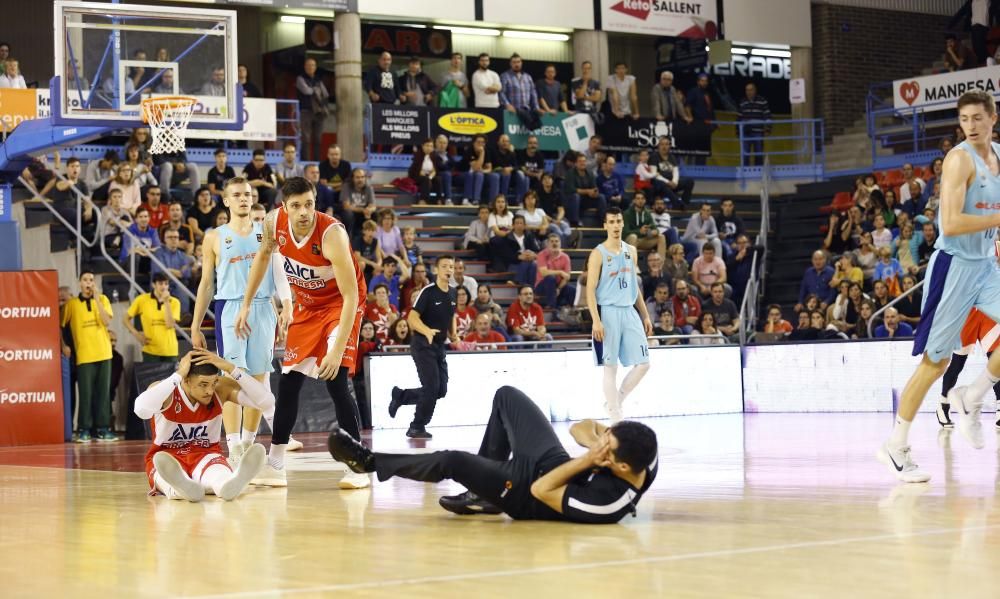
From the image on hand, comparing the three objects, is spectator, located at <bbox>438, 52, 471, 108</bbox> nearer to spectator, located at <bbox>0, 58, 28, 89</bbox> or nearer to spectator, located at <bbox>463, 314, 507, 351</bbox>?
spectator, located at <bbox>463, 314, 507, 351</bbox>

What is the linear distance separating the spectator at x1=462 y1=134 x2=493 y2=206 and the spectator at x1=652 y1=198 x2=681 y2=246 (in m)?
2.84

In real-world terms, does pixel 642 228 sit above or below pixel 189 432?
above

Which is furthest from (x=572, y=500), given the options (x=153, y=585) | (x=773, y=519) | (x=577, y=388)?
(x=577, y=388)

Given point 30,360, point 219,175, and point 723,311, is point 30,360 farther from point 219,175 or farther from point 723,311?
point 723,311

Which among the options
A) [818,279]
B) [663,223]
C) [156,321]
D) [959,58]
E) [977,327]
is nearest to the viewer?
[977,327]

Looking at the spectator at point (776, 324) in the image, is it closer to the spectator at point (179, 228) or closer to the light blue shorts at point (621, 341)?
the light blue shorts at point (621, 341)

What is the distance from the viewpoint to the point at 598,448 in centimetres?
573

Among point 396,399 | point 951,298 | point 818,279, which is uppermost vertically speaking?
point 951,298

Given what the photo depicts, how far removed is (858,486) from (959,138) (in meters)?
16.5

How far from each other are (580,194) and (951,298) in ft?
51.3

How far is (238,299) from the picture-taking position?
33.5ft

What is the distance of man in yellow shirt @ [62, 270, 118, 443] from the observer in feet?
53.1

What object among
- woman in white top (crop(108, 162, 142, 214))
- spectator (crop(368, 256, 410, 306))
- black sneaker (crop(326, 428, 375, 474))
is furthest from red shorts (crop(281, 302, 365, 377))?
woman in white top (crop(108, 162, 142, 214))

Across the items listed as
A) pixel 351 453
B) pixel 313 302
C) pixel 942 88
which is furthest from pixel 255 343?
pixel 942 88
